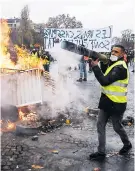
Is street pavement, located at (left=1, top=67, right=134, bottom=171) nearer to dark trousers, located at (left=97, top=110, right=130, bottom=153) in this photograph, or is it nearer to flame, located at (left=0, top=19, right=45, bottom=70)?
dark trousers, located at (left=97, top=110, right=130, bottom=153)

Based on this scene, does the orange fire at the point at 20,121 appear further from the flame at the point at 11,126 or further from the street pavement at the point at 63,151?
the street pavement at the point at 63,151

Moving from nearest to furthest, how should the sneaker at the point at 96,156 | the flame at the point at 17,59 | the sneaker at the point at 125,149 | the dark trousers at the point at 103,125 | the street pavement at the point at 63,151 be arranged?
the street pavement at the point at 63,151, the sneaker at the point at 96,156, the dark trousers at the point at 103,125, the sneaker at the point at 125,149, the flame at the point at 17,59

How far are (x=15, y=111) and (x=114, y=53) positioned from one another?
2.88 m

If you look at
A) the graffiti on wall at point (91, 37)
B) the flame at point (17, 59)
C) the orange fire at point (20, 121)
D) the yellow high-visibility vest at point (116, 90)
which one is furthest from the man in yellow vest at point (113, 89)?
the graffiti on wall at point (91, 37)

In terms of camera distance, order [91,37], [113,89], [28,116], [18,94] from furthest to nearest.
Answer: [91,37]
[28,116]
[18,94]
[113,89]

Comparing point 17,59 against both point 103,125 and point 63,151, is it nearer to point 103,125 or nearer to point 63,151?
point 63,151

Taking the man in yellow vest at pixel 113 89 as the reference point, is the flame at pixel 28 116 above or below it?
below

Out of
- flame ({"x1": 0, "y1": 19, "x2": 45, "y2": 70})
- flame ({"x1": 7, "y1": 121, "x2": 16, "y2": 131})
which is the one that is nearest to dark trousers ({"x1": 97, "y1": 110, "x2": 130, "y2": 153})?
flame ({"x1": 7, "y1": 121, "x2": 16, "y2": 131})

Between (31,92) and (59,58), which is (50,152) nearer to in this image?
(31,92)

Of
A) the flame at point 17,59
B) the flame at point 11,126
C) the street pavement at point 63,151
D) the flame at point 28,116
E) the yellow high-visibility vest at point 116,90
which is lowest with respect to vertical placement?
the street pavement at point 63,151

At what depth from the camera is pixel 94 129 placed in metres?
6.90

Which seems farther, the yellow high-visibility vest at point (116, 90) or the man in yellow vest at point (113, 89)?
the yellow high-visibility vest at point (116, 90)

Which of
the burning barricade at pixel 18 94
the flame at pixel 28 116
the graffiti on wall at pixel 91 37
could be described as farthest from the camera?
the graffiti on wall at pixel 91 37

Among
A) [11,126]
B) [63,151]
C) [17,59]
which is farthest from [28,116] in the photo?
[17,59]
